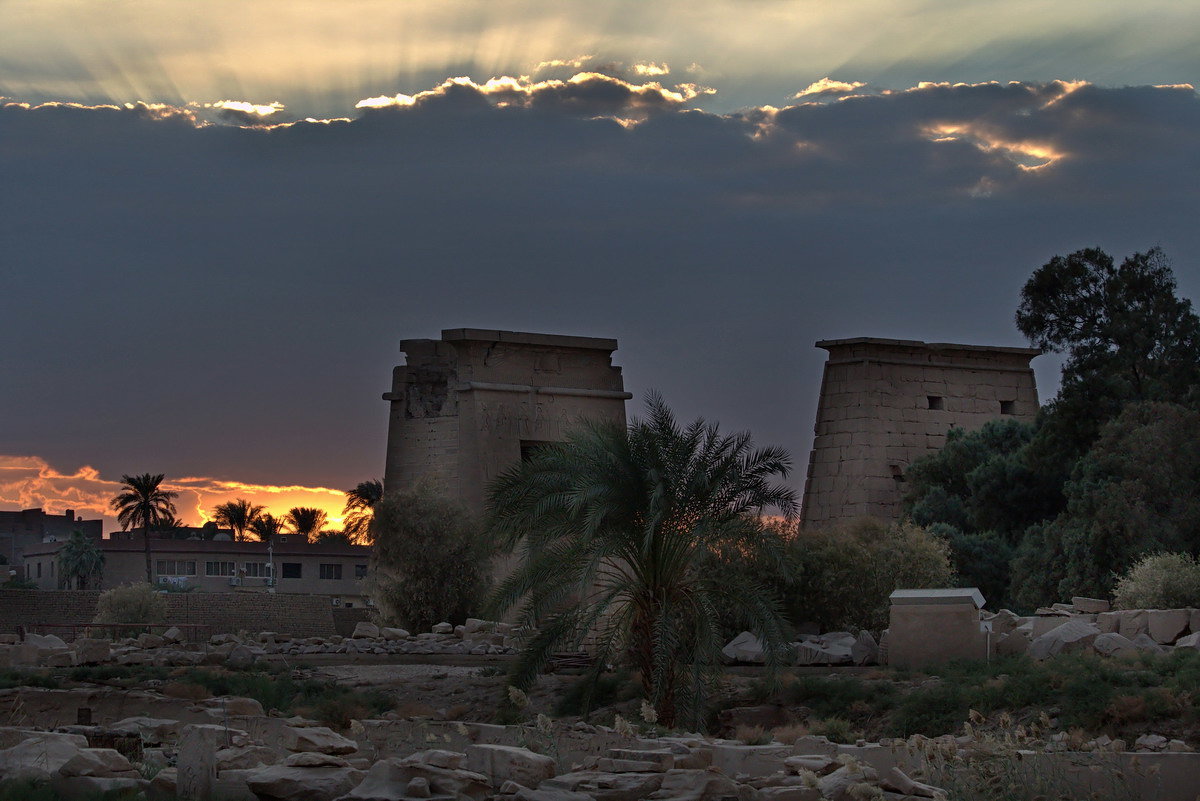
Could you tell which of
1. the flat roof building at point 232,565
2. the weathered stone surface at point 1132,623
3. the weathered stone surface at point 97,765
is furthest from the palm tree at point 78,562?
the weathered stone surface at point 97,765

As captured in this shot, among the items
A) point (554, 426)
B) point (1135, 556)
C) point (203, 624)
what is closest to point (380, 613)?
point (203, 624)

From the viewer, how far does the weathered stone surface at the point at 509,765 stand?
9.58 metres

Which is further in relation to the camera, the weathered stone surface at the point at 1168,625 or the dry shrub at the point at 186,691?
the weathered stone surface at the point at 1168,625

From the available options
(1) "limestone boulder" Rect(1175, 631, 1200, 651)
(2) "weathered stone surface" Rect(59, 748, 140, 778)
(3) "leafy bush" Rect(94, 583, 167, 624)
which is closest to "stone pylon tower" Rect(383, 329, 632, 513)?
(3) "leafy bush" Rect(94, 583, 167, 624)

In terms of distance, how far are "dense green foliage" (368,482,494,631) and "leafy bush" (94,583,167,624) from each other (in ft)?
16.0

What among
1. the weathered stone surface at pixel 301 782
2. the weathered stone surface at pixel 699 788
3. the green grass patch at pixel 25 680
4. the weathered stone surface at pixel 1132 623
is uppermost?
the green grass patch at pixel 25 680

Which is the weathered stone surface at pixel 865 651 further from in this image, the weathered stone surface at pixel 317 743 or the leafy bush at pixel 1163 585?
the weathered stone surface at pixel 317 743

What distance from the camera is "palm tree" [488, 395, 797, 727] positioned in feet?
62.3

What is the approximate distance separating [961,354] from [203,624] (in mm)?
18928

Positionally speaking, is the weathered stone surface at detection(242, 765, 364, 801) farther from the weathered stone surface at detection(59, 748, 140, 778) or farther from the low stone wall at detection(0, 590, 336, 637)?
the low stone wall at detection(0, 590, 336, 637)

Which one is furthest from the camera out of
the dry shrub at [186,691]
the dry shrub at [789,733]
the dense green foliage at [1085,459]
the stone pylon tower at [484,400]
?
the stone pylon tower at [484,400]

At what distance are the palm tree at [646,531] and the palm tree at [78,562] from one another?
33.5 m

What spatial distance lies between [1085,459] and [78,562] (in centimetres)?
3325

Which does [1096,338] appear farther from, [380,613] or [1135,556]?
[380,613]
